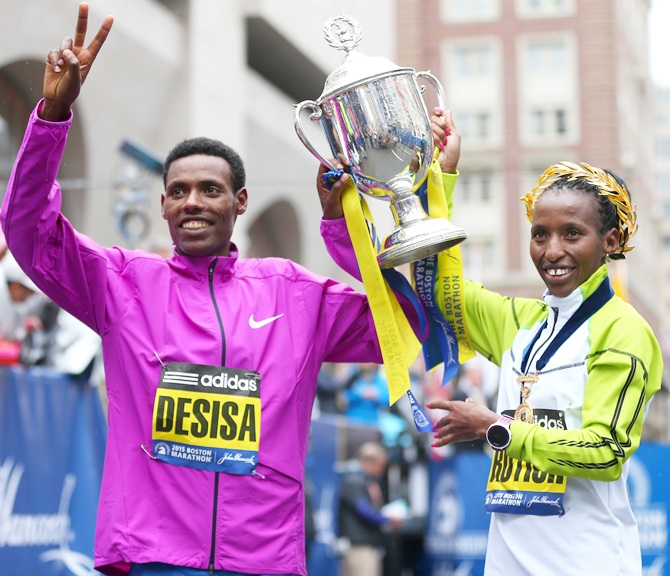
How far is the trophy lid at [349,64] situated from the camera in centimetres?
381

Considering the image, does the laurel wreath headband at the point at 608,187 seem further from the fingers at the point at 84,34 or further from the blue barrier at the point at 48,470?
the blue barrier at the point at 48,470

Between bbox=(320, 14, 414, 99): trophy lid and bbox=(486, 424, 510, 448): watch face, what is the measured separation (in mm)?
1214

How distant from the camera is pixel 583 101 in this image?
176 feet

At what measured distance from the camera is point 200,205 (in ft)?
12.4

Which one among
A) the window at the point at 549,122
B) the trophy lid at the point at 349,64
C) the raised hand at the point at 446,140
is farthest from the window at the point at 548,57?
the trophy lid at the point at 349,64

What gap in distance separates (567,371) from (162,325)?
1.28m

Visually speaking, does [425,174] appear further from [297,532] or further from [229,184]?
[297,532]

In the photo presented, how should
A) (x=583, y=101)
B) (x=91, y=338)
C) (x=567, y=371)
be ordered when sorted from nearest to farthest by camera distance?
1. (x=567, y=371)
2. (x=91, y=338)
3. (x=583, y=101)

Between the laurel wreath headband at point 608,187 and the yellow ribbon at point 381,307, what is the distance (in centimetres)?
56

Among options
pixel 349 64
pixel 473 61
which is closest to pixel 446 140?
pixel 349 64

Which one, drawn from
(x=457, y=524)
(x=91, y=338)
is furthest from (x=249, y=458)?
(x=457, y=524)

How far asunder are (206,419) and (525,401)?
0.99 m

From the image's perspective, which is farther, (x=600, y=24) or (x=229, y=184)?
(x=600, y=24)

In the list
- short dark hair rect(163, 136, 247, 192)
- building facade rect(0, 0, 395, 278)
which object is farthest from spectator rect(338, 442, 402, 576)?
short dark hair rect(163, 136, 247, 192)
